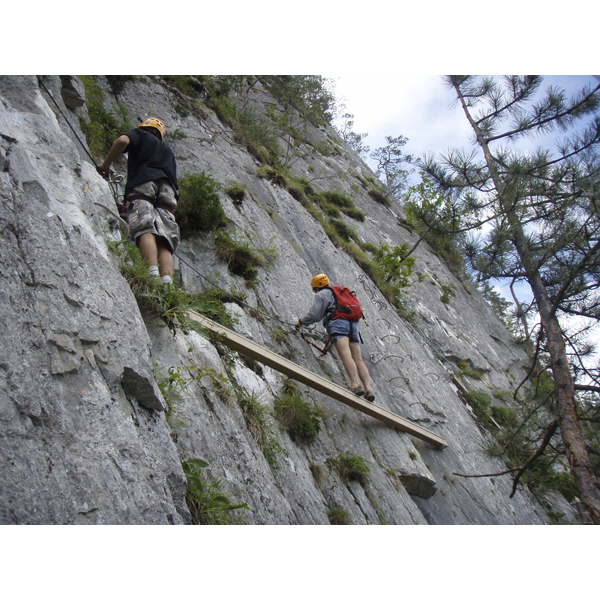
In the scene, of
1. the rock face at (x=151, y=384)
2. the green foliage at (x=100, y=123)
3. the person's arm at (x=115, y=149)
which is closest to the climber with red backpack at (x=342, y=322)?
the rock face at (x=151, y=384)

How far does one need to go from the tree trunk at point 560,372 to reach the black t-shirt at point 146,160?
Answer: 15.7 feet

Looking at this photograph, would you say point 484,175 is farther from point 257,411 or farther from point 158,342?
point 158,342

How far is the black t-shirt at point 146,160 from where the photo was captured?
4.93 m

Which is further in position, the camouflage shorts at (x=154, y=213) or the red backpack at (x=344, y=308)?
the red backpack at (x=344, y=308)

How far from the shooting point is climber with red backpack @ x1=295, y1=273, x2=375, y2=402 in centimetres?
613

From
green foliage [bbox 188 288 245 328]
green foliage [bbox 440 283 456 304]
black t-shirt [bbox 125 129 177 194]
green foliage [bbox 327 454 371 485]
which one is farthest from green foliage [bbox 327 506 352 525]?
green foliage [bbox 440 283 456 304]

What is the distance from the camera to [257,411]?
457cm

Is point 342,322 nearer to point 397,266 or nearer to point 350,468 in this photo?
point 350,468

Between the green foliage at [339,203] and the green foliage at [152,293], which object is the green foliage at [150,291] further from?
the green foliage at [339,203]

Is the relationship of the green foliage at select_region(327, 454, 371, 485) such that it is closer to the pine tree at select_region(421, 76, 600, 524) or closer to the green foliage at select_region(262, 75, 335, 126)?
the pine tree at select_region(421, 76, 600, 524)

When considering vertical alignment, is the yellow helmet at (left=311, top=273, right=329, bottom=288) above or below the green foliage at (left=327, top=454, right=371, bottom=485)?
above

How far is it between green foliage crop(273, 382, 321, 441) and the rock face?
0.12m

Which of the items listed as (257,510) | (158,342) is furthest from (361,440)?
(158,342)

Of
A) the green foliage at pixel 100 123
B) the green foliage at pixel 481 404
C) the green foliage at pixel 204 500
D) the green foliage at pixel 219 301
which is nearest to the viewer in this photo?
the green foliage at pixel 204 500
